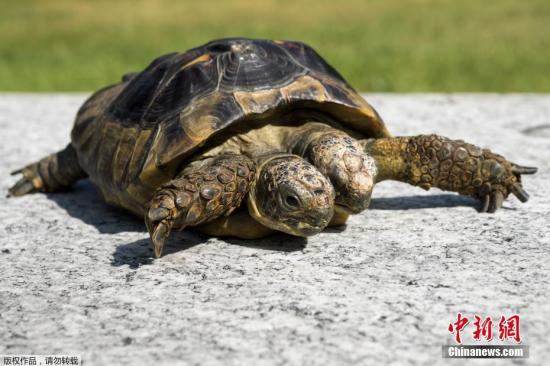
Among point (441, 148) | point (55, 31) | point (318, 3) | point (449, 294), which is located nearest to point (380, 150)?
point (441, 148)

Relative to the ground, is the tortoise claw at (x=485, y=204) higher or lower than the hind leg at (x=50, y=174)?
lower

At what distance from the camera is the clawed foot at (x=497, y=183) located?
10.8 feet

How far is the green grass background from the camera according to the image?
A: 10172 mm

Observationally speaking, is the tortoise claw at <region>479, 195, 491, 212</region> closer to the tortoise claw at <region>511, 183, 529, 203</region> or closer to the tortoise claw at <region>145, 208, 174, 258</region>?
the tortoise claw at <region>511, 183, 529, 203</region>

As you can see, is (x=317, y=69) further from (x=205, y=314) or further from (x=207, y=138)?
(x=205, y=314)

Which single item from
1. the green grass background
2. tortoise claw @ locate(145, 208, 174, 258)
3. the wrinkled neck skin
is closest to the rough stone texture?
tortoise claw @ locate(145, 208, 174, 258)

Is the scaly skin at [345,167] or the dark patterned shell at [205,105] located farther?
the dark patterned shell at [205,105]

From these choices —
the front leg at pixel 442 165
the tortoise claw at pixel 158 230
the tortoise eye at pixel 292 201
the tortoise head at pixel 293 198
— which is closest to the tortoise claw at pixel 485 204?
the front leg at pixel 442 165

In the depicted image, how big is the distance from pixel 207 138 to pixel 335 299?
39.6 inches

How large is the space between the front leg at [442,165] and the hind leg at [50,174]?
6.35 ft

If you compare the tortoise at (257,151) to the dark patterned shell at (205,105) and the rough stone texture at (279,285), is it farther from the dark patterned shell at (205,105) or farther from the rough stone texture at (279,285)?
the rough stone texture at (279,285)

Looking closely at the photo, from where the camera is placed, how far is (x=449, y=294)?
2369 mm

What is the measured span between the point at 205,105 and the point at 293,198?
70cm

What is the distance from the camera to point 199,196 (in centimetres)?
270
